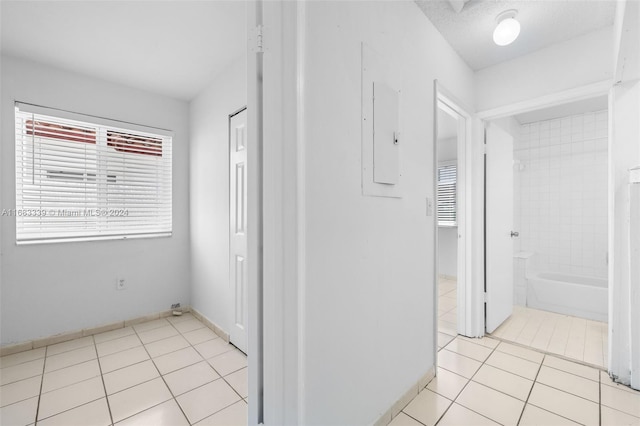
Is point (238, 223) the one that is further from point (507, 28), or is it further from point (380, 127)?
point (507, 28)

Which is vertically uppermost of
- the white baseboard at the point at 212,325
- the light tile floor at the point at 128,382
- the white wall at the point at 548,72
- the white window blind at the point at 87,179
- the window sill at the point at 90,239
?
the white wall at the point at 548,72

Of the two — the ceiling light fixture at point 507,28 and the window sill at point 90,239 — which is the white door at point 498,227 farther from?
the window sill at point 90,239

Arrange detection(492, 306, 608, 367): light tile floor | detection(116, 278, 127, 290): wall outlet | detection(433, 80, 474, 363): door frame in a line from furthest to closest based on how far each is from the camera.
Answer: detection(116, 278, 127, 290): wall outlet → detection(433, 80, 474, 363): door frame → detection(492, 306, 608, 367): light tile floor

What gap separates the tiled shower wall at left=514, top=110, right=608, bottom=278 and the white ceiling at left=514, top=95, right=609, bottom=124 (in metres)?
0.12

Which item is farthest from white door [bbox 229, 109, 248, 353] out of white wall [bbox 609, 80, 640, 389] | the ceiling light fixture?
white wall [bbox 609, 80, 640, 389]

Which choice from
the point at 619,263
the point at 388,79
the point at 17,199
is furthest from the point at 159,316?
the point at 619,263

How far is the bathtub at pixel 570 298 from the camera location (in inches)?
110

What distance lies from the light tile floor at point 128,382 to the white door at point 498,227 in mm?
2320

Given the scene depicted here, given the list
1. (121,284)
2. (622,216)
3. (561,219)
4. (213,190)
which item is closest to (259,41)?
(213,190)

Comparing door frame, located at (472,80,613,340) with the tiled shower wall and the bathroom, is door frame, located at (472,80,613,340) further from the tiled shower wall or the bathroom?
the tiled shower wall

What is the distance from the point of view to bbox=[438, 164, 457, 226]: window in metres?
4.69

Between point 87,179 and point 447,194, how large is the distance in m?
4.96

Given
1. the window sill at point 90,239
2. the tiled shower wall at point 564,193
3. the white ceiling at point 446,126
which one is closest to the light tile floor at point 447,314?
the tiled shower wall at point 564,193

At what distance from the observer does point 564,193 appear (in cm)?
379
